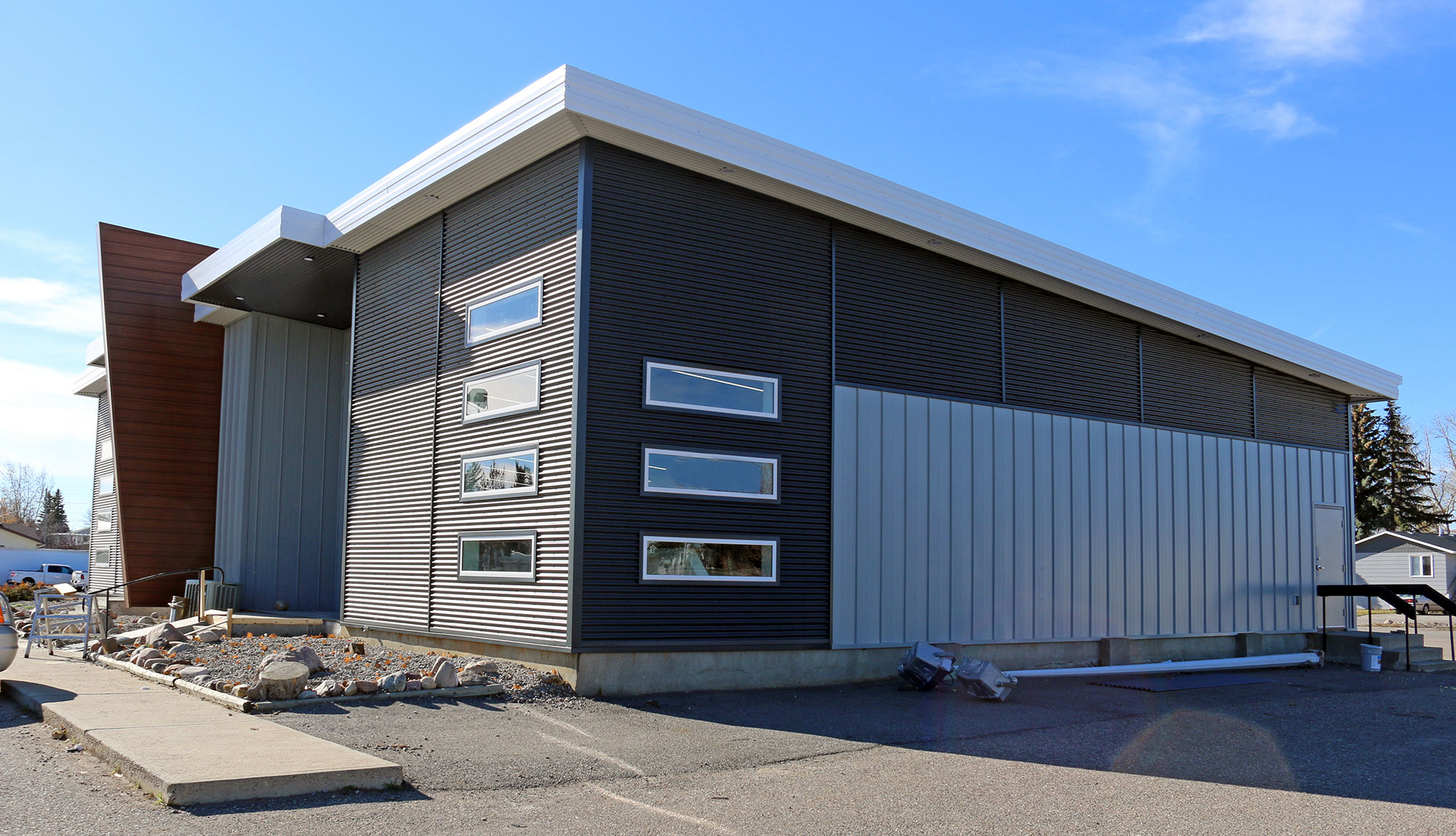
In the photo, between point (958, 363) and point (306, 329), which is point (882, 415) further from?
point (306, 329)

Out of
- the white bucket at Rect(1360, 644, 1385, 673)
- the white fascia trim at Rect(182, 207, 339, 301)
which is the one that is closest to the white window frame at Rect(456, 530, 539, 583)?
the white fascia trim at Rect(182, 207, 339, 301)

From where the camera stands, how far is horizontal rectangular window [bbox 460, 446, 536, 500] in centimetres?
1218

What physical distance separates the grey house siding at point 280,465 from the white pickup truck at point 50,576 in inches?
1258

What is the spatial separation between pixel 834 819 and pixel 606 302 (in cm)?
682

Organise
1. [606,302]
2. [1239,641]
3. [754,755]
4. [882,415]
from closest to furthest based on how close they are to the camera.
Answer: [754,755], [606,302], [882,415], [1239,641]

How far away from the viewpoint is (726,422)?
12438 mm

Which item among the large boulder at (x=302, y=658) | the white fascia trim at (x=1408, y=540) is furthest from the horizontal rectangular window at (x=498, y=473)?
the white fascia trim at (x=1408, y=540)

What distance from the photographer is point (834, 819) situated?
20.9 feet

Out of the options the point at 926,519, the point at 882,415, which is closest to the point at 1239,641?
the point at 926,519

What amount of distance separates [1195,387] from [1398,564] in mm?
37089

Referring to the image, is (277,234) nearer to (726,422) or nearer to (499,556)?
(499,556)

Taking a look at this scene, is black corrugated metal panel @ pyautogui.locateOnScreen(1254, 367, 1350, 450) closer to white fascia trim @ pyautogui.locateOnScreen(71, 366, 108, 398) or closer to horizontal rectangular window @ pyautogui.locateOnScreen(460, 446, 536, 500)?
horizontal rectangular window @ pyautogui.locateOnScreen(460, 446, 536, 500)

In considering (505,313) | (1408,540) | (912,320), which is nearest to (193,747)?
(505,313)

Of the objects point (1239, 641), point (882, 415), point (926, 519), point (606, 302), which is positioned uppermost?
point (606, 302)
